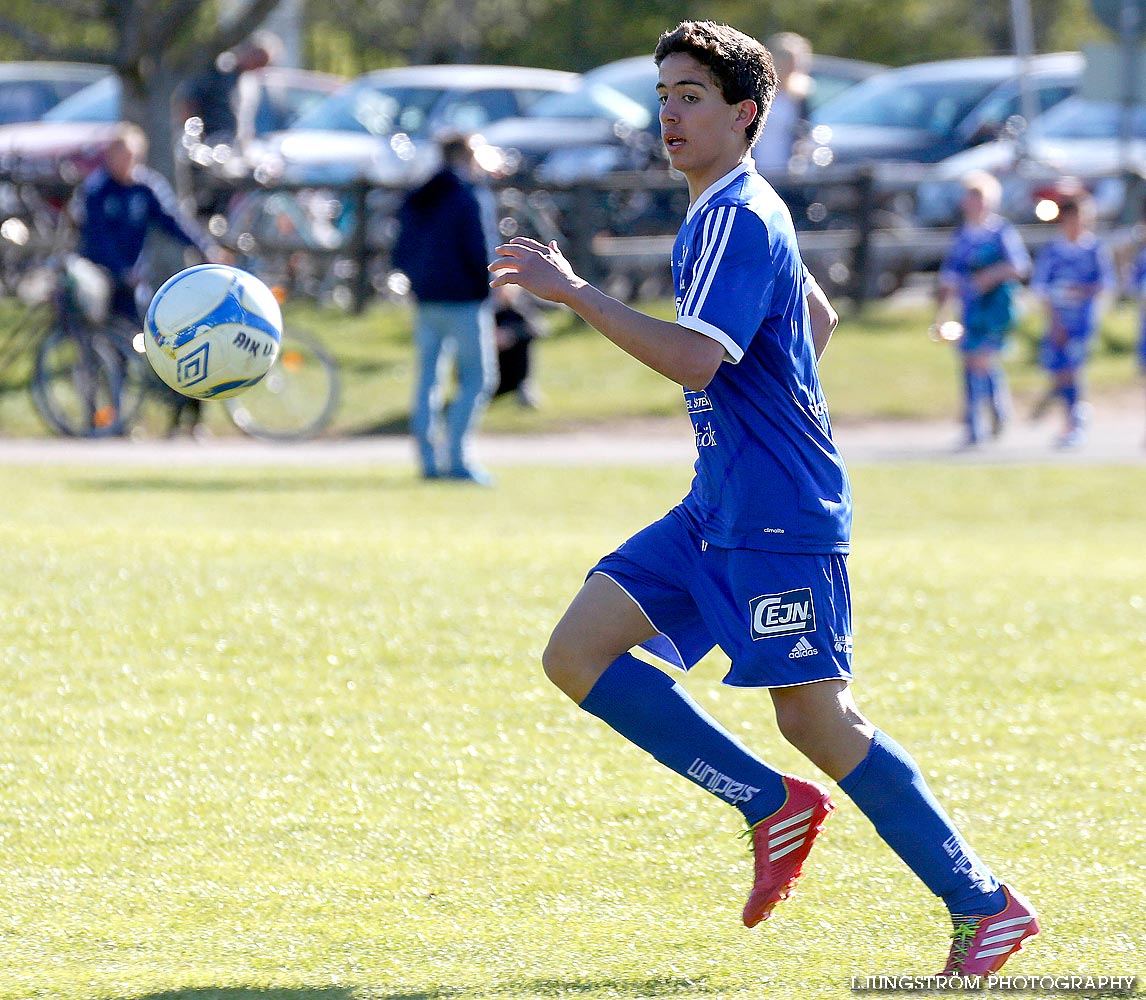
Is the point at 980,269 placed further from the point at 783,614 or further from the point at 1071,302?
Answer: the point at 783,614

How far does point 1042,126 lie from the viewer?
850 inches

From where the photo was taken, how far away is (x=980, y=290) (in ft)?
47.4

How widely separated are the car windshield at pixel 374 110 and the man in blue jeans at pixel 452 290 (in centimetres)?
964

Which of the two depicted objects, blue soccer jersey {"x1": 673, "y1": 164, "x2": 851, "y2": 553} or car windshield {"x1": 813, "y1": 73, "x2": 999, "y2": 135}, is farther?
car windshield {"x1": 813, "y1": 73, "x2": 999, "y2": 135}

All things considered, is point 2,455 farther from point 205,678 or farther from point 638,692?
point 638,692

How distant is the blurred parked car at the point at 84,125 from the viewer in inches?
757

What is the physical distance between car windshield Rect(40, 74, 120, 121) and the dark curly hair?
1915 cm

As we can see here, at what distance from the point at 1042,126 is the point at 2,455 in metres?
13.4

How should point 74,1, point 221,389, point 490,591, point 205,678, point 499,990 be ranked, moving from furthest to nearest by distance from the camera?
point 74,1, point 490,591, point 205,678, point 221,389, point 499,990

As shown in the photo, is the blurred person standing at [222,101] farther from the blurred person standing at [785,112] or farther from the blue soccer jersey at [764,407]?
the blue soccer jersey at [764,407]

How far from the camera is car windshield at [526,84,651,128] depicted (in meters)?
21.0

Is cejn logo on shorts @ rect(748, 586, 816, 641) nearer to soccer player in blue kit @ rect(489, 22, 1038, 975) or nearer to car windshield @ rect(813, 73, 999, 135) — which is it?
soccer player in blue kit @ rect(489, 22, 1038, 975)

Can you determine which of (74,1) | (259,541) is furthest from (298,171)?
(259,541)

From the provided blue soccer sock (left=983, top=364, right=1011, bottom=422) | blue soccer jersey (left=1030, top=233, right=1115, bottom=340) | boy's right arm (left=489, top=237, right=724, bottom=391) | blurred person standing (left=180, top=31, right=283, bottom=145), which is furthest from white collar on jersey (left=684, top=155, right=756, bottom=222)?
blurred person standing (left=180, top=31, right=283, bottom=145)
